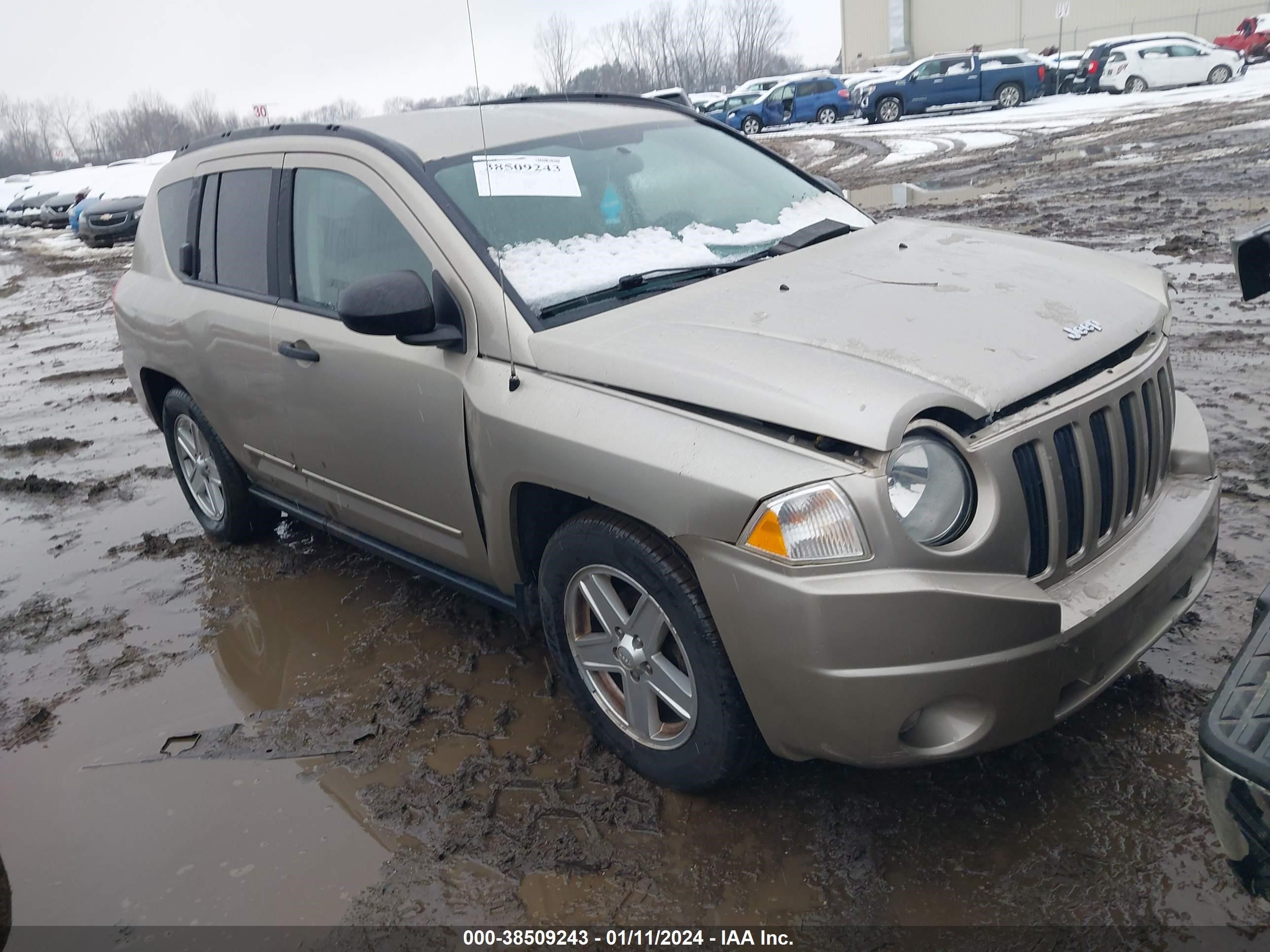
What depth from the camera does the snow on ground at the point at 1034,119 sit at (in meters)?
20.2

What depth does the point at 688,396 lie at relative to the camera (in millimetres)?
2467

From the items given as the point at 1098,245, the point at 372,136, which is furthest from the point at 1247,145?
the point at 372,136

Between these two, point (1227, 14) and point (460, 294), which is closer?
point (460, 294)

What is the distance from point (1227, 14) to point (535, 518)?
54.5m

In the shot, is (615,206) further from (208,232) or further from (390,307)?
(208,232)

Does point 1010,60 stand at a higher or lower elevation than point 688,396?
higher

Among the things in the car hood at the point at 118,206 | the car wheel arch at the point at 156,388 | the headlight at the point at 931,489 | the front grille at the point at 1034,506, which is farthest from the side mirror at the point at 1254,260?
the car hood at the point at 118,206

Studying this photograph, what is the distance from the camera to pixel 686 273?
125 inches

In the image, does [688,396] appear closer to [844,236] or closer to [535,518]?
[535,518]

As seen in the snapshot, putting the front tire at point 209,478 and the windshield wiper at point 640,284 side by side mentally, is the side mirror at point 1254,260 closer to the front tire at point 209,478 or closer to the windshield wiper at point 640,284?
the windshield wiper at point 640,284

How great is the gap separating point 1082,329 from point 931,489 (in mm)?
709

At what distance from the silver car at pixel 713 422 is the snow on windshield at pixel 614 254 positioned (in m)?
0.01

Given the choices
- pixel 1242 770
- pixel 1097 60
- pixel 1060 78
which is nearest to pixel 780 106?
pixel 1060 78

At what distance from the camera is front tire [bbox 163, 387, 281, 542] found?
4652mm
